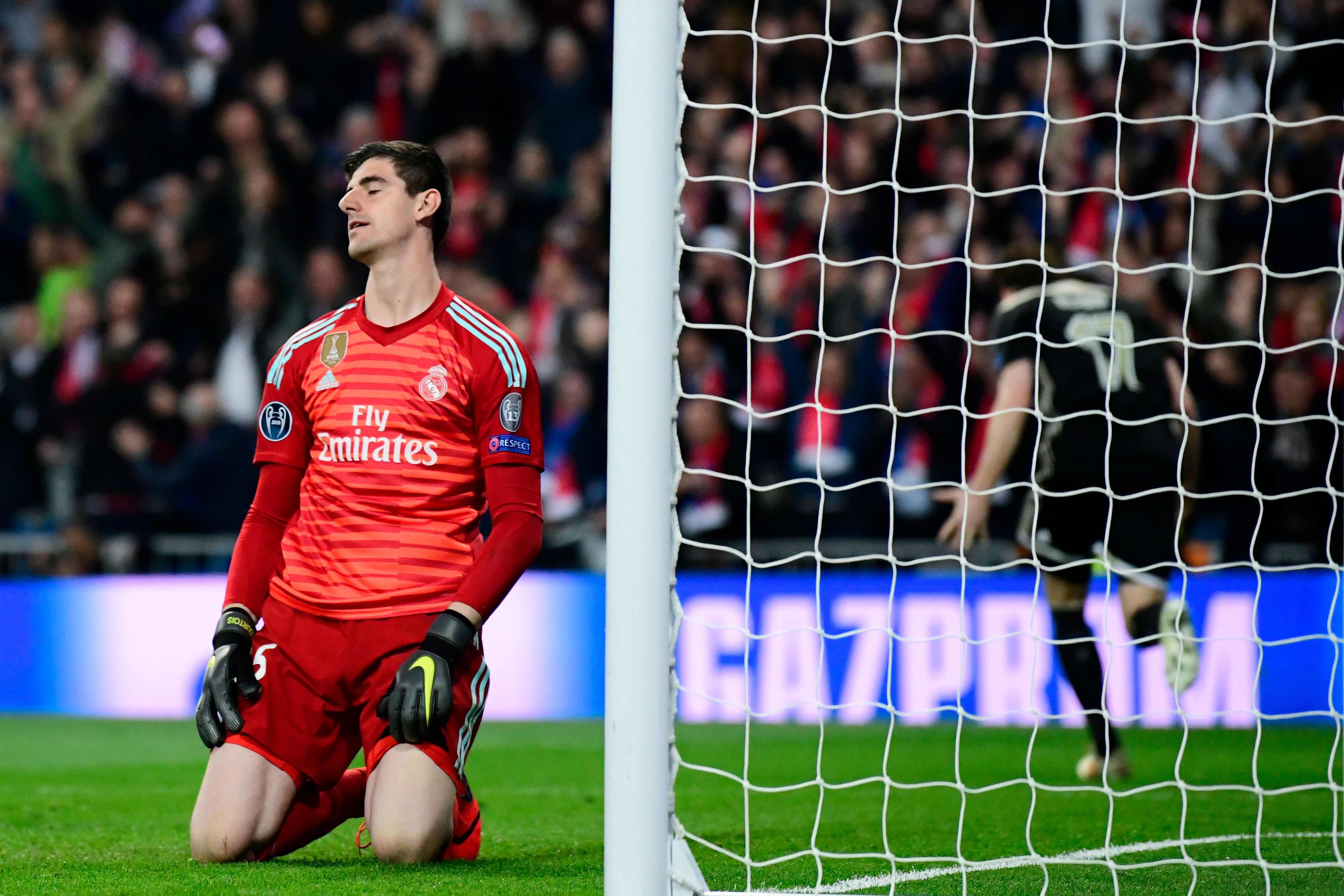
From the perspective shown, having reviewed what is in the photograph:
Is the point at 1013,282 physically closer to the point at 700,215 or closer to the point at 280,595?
the point at 280,595

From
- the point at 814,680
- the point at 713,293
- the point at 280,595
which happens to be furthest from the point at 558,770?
the point at 713,293

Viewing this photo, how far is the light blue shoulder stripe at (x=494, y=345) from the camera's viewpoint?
383 cm

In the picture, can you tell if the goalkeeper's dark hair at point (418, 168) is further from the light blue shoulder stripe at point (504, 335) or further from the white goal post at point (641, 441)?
the white goal post at point (641, 441)

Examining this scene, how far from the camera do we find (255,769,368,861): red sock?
376cm

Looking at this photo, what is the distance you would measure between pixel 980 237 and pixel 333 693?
627 cm

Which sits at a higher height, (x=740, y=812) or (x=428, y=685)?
(x=428, y=685)

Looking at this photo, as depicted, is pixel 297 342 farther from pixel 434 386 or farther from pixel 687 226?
pixel 687 226

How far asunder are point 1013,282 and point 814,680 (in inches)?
97.0

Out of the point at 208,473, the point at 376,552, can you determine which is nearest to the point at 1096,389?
the point at 376,552

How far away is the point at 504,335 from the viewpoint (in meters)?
3.92

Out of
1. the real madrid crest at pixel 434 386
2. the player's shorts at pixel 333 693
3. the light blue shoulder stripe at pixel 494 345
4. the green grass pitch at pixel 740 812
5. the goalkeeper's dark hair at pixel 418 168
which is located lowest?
the green grass pitch at pixel 740 812

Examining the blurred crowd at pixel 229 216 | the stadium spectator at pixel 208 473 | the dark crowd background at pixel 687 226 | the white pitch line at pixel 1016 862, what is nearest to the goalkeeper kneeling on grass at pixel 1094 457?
the white pitch line at pixel 1016 862

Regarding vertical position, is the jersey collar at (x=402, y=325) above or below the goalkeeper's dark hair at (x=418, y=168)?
below

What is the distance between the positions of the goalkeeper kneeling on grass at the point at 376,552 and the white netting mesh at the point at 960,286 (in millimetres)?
2759
